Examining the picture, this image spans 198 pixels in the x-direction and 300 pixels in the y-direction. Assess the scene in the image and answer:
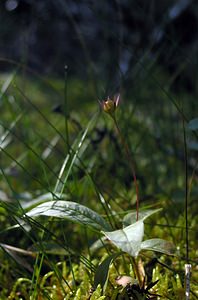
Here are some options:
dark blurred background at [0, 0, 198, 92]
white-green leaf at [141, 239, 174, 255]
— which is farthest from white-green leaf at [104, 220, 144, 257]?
dark blurred background at [0, 0, 198, 92]

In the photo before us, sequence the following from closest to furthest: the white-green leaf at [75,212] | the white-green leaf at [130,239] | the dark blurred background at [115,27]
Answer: the white-green leaf at [130,239]
the white-green leaf at [75,212]
the dark blurred background at [115,27]

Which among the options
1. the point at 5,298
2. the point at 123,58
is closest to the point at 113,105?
the point at 5,298

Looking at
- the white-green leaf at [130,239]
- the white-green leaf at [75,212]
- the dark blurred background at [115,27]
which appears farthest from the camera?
the dark blurred background at [115,27]

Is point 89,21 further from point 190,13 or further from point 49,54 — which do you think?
point 49,54

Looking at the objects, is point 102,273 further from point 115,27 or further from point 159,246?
point 115,27

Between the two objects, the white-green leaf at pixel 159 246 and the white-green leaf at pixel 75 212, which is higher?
the white-green leaf at pixel 75 212

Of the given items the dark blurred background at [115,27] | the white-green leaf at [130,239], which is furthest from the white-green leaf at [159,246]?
the dark blurred background at [115,27]

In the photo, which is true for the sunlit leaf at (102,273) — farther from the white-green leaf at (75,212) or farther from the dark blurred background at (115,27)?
the dark blurred background at (115,27)

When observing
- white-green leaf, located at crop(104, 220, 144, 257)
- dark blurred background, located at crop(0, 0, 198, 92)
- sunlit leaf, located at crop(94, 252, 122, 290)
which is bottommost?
dark blurred background, located at crop(0, 0, 198, 92)

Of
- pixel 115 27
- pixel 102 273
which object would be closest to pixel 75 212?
pixel 102 273

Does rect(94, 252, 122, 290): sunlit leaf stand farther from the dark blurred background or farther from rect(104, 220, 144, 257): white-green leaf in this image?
the dark blurred background
